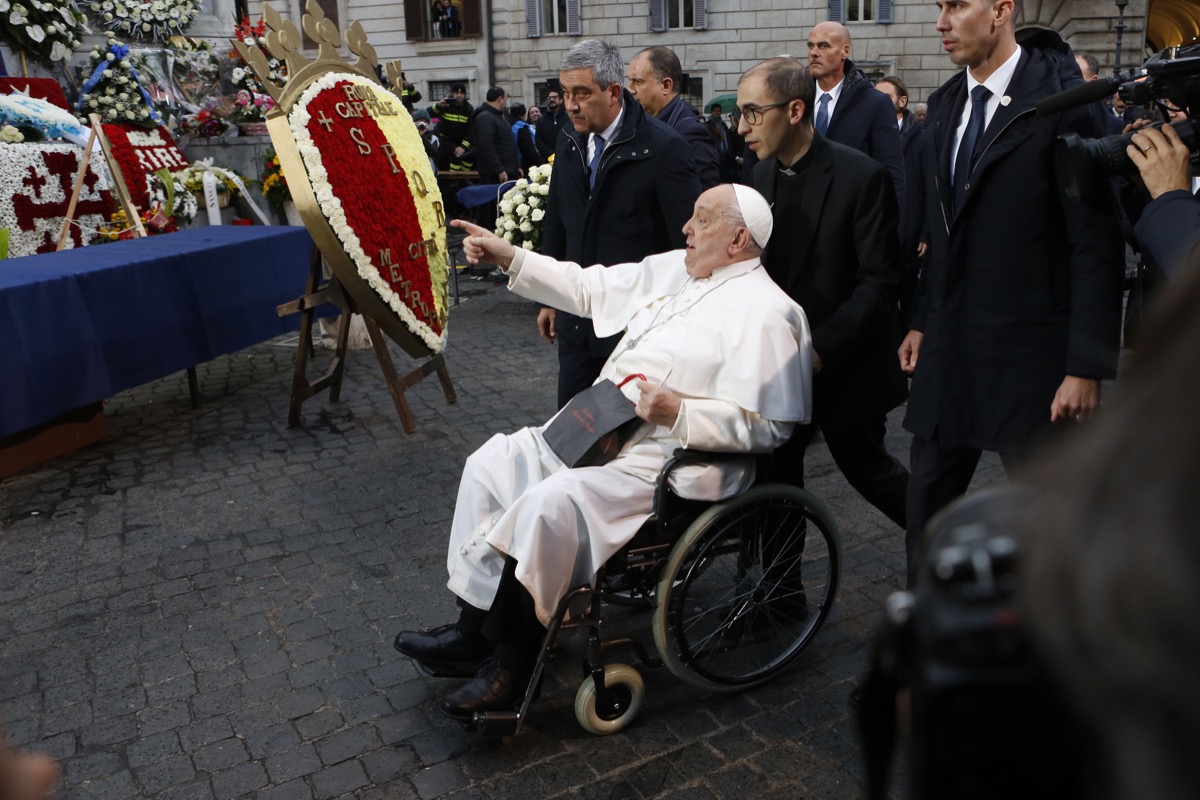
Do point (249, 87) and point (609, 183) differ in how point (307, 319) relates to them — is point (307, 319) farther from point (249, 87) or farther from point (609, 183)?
point (249, 87)

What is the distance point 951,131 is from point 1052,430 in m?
0.95

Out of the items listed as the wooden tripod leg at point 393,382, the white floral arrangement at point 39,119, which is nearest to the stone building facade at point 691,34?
the white floral arrangement at point 39,119

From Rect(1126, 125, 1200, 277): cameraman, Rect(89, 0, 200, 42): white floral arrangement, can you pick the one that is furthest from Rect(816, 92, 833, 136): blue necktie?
Rect(89, 0, 200, 42): white floral arrangement

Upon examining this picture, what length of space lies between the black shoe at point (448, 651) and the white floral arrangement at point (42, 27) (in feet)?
25.3

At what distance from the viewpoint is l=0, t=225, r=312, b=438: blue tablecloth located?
16.8ft

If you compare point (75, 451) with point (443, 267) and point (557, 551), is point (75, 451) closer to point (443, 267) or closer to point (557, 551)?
point (443, 267)

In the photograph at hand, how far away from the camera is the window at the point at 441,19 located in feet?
92.5

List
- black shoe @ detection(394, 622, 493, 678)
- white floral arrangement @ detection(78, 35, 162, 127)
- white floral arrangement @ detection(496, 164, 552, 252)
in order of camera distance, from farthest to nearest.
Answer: white floral arrangement @ detection(78, 35, 162, 127) < white floral arrangement @ detection(496, 164, 552, 252) < black shoe @ detection(394, 622, 493, 678)

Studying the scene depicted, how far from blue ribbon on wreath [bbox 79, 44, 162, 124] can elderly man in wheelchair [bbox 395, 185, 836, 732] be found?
6996 millimetres

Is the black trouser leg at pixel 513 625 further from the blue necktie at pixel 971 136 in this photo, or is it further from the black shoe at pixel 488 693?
the blue necktie at pixel 971 136

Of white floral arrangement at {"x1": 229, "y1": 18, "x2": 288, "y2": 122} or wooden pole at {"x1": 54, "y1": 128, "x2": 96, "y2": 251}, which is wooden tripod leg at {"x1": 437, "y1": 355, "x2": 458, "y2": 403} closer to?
wooden pole at {"x1": 54, "y1": 128, "x2": 96, "y2": 251}

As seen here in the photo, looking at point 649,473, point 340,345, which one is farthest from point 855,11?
point 649,473

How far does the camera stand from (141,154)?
848 centimetres

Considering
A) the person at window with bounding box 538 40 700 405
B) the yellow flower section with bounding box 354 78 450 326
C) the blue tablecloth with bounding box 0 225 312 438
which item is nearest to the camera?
the person at window with bounding box 538 40 700 405
